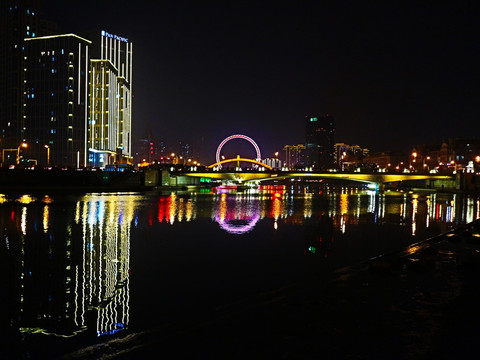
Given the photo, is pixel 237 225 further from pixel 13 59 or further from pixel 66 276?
pixel 13 59

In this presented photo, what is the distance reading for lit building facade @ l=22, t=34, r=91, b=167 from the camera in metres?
144

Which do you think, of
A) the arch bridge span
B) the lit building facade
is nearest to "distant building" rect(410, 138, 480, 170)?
the arch bridge span

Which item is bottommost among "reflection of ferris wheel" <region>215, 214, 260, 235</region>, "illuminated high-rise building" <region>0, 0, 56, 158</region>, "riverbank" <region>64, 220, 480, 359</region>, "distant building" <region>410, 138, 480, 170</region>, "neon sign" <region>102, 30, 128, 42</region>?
"reflection of ferris wheel" <region>215, 214, 260, 235</region>

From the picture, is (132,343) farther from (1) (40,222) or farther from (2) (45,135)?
(2) (45,135)

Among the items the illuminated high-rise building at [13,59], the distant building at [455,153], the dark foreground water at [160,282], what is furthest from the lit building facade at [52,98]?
the dark foreground water at [160,282]

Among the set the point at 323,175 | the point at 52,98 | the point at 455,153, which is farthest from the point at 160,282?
the point at 455,153

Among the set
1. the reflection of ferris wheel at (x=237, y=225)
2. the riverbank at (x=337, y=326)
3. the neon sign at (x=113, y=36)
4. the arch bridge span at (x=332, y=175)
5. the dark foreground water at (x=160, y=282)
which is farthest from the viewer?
the neon sign at (x=113, y=36)

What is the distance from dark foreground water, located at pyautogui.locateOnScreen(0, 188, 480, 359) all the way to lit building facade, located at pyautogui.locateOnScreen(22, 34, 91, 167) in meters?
116

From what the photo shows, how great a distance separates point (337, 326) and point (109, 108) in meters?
170

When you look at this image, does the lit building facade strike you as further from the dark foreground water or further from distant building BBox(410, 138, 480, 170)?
the dark foreground water

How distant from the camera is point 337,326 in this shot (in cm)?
1183

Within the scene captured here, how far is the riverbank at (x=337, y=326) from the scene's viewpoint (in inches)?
404

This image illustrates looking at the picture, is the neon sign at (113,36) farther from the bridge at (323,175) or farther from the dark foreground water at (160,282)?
the dark foreground water at (160,282)

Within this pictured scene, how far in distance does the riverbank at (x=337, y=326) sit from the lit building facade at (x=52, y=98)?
140 m
